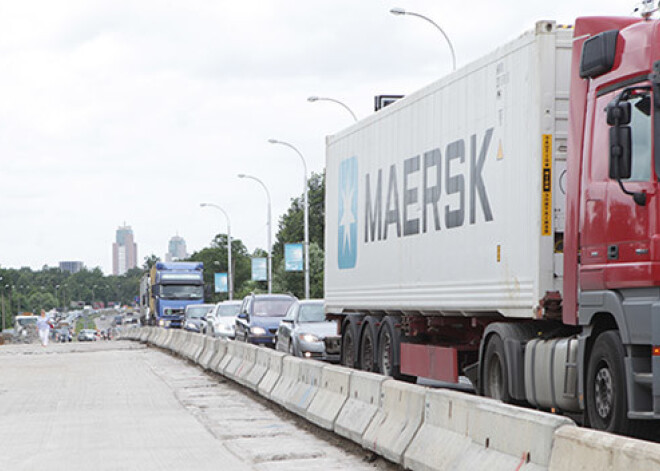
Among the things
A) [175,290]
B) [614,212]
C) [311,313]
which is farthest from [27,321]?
[614,212]

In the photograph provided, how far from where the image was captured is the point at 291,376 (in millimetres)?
16781

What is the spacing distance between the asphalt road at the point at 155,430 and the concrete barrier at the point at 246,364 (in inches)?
10.2

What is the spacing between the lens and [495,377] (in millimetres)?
14133

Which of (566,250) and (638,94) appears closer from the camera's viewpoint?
(638,94)

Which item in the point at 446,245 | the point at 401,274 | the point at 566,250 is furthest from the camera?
the point at 401,274

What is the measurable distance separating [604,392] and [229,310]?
31.3 metres

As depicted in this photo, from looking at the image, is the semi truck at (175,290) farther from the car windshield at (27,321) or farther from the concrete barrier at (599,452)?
the car windshield at (27,321)

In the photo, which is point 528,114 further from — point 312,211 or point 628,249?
point 312,211

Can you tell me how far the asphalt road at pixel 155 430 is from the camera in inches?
464

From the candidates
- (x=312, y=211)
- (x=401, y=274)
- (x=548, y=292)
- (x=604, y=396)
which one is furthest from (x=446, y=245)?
(x=312, y=211)

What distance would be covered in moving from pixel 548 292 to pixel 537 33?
266 cm

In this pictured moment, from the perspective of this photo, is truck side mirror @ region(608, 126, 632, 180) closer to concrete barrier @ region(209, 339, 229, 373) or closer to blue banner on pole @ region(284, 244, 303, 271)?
concrete barrier @ region(209, 339, 229, 373)

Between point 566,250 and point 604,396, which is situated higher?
point 566,250

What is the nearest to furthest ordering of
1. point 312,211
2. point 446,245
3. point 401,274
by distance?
point 446,245 < point 401,274 < point 312,211
